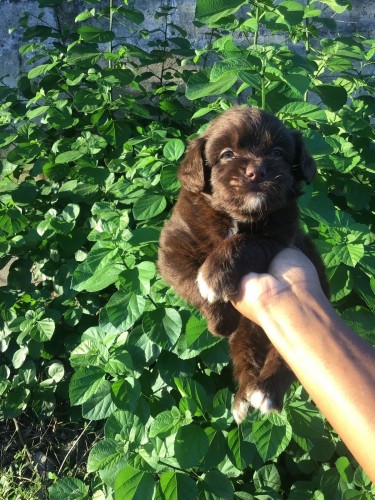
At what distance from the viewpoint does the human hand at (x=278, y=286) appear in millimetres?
2283

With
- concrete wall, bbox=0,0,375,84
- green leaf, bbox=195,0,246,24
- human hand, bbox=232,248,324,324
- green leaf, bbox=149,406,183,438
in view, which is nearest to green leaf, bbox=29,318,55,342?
green leaf, bbox=149,406,183,438

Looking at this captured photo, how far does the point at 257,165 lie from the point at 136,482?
140cm

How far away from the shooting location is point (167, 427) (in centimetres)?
279

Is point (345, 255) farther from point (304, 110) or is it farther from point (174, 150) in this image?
point (174, 150)

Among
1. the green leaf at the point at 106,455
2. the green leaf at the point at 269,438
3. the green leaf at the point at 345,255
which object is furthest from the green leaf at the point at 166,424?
the green leaf at the point at 345,255

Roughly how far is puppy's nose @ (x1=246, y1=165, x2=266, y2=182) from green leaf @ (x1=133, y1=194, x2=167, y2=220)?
0.87 metres

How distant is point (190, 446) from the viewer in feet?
9.06

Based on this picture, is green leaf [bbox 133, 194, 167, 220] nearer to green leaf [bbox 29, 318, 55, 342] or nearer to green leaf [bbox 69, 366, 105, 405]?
green leaf [bbox 69, 366, 105, 405]

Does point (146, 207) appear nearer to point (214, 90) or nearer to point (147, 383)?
point (214, 90)

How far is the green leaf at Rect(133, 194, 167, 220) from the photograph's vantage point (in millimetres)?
→ 3088

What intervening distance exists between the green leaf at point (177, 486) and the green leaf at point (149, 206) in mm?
1150

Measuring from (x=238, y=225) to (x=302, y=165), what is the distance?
35 cm

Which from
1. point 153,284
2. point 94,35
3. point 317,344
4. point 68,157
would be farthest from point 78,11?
point 317,344

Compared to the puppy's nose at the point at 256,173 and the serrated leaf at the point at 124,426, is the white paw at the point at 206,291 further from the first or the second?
the serrated leaf at the point at 124,426
